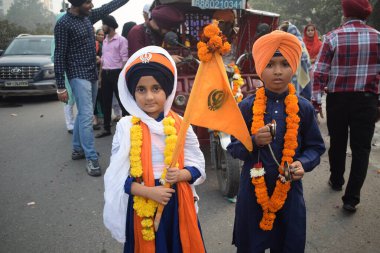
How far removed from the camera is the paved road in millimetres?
2979

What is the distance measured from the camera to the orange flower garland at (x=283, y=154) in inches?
79.8

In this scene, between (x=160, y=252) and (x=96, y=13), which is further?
(x=96, y=13)

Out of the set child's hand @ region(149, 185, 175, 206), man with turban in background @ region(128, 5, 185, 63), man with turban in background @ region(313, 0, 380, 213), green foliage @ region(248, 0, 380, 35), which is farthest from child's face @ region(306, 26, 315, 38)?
green foliage @ region(248, 0, 380, 35)

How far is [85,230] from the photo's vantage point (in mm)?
3199

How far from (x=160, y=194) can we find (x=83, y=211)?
2070mm

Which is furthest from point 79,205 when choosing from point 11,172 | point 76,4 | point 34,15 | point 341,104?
point 34,15

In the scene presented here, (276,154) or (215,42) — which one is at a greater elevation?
(215,42)

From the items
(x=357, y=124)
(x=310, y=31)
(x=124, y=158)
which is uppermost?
(x=310, y=31)

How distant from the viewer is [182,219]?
1.95 m

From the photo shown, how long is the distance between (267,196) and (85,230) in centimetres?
192

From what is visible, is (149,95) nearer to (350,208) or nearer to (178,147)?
(178,147)

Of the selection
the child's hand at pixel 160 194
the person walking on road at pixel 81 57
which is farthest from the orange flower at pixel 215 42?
the person walking on road at pixel 81 57

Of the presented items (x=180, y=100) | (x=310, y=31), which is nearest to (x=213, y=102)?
(x=180, y=100)

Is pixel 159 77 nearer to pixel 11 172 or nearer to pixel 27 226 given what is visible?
pixel 27 226
